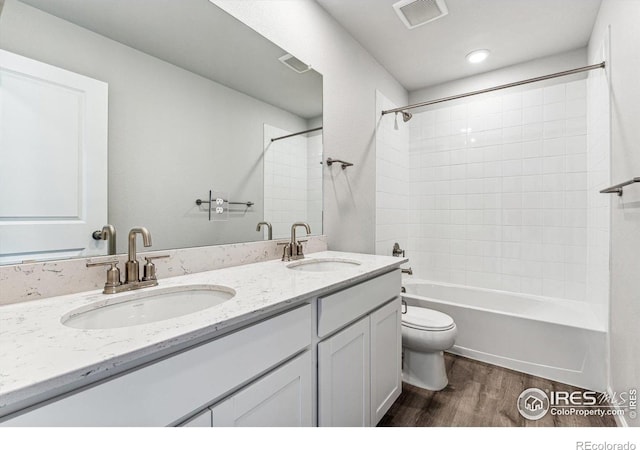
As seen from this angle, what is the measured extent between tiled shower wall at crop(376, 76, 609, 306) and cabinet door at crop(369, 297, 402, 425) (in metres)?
1.11

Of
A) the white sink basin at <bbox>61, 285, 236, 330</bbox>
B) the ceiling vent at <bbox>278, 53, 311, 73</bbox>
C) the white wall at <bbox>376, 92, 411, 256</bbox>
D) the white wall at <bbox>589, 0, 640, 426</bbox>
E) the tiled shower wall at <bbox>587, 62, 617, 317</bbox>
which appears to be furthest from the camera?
the white wall at <bbox>376, 92, 411, 256</bbox>

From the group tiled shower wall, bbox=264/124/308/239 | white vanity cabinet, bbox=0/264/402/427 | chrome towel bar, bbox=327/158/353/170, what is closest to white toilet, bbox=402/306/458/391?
white vanity cabinet, bbox=0/264/402/427

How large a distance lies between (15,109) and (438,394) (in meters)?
2.28

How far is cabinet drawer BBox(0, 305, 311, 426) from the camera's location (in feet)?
1.61

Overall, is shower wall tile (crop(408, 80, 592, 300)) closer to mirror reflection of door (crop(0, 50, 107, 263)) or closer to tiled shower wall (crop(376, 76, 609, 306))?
tiled shower wall (crop(376, 76, 609, 306))

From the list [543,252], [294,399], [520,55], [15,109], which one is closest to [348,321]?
[294,399]

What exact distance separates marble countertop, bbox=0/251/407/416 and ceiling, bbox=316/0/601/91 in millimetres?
1951

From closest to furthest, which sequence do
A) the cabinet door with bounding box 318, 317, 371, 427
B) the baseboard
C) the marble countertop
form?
the marble countertop < the cabinet door with bounding box 318, 317, 371, 427 < the baseboard

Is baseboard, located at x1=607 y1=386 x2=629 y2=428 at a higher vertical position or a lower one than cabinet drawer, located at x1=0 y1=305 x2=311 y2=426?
lower

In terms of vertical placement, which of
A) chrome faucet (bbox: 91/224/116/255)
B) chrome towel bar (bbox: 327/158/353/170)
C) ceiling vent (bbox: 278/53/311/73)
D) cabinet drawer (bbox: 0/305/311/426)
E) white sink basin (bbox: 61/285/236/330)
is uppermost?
ceiling vent (bbox: 278/53/311/73)

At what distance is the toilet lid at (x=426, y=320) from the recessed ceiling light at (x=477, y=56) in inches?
83.1

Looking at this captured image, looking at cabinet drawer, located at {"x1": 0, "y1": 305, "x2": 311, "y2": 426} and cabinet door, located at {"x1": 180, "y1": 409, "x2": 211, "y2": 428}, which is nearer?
cabinet drawer, located at {"x1": 0, "y1": 305, "x2": 311, "y2": 426}

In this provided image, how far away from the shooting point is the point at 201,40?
126cm

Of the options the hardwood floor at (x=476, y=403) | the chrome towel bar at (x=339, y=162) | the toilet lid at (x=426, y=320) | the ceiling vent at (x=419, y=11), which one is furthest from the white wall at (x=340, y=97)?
the hardwood floor at (x=476, y=403)
